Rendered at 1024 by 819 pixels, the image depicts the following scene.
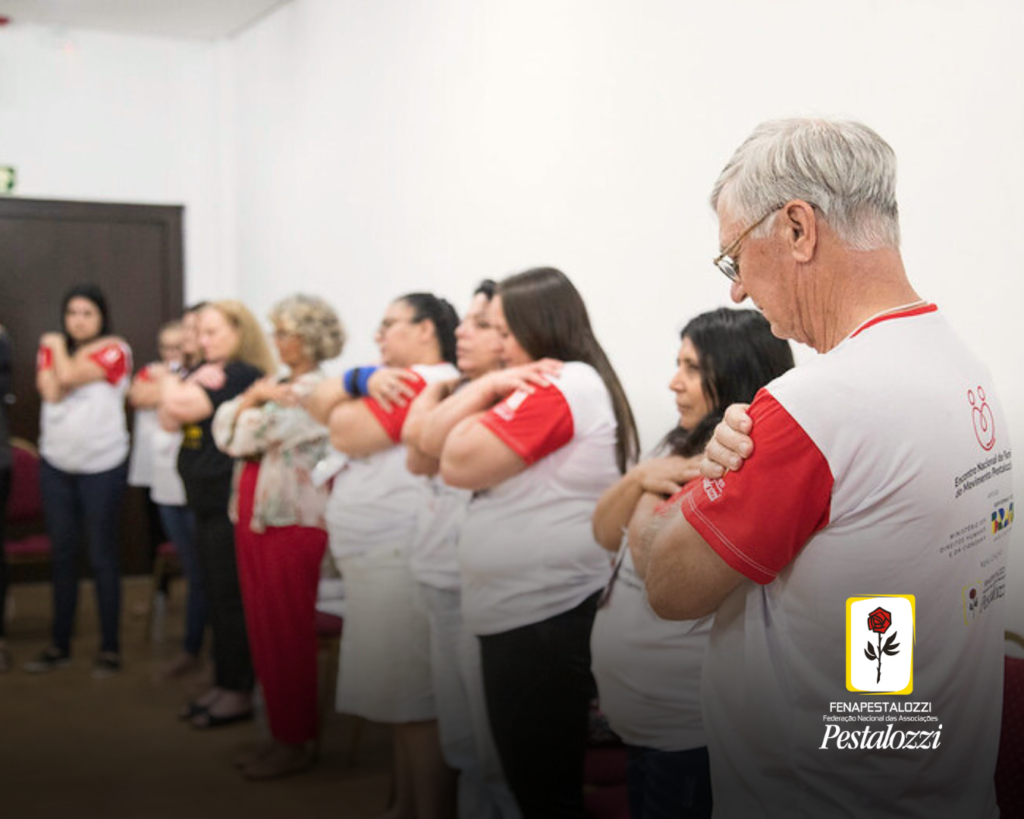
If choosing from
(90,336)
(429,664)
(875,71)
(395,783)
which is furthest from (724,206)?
(90,336)

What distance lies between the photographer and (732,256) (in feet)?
4.04

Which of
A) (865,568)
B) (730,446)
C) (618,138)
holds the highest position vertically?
(618,138)

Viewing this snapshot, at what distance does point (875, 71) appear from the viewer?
6.19 ft

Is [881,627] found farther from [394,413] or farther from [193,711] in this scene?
[193,711]

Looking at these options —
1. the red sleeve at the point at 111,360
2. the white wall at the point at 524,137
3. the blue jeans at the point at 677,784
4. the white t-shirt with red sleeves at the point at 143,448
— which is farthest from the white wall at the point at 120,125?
the blue jeans at the point at 677,784

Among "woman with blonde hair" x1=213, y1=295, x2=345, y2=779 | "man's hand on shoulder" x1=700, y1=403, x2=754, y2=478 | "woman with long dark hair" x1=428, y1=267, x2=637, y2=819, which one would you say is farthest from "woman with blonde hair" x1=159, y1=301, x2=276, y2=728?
"man's hand on shoulder" x1=700, y1=403, x2=754, y2=478

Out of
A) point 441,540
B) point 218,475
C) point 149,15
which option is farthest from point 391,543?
point 149,15

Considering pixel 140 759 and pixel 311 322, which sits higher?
Result: pixel 311 322

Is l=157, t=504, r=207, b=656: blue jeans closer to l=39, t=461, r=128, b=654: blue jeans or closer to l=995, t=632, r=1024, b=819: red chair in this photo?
l=39, t=461, r=128, b=654: blue jeans

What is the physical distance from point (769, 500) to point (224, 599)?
3008mm

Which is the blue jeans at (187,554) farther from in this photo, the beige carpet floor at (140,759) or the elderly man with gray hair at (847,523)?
the elderly man with gray hair at (847,523)

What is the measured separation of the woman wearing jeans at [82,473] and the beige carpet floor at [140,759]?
7.9 inches

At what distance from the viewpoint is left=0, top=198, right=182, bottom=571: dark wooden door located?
5719 mm

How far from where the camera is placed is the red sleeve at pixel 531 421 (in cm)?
217
